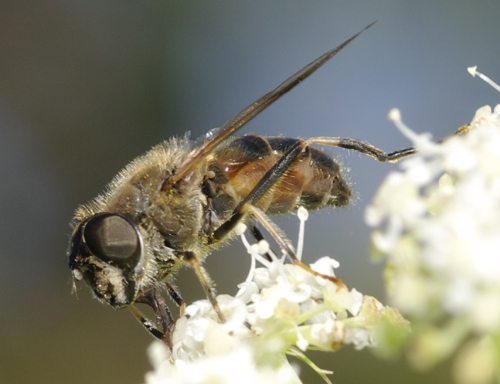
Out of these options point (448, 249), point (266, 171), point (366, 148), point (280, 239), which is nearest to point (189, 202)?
point (266, 171)

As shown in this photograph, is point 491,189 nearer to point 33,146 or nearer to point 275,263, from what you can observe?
point 275,263

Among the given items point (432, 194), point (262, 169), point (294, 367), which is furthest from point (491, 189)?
point (262, 169)

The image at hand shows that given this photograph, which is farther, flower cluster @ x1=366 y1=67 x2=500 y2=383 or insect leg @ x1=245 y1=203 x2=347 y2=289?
insect leg @ x1=245 y1=203 x2=347 y2=289

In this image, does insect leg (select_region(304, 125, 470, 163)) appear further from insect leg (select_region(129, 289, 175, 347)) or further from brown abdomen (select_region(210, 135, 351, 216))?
insect leg (select_region(129, 289, 175, 347))

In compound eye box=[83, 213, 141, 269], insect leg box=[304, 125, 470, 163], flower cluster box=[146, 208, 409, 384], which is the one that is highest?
compound eye box=[83, 213, 141, 269]

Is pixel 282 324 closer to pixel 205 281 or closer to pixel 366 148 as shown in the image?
pixel 205 281

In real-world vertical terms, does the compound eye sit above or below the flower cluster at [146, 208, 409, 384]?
above

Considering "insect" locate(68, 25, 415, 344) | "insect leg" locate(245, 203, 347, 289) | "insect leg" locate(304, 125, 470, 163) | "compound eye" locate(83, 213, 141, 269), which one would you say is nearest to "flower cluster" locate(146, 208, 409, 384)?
"insect leg" locate(245, 203, 347, 289)

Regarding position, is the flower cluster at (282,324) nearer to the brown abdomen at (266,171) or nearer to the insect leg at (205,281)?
the insect leg at (205,281)

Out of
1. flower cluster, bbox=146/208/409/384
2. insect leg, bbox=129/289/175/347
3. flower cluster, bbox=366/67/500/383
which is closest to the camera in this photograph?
flower cluster, bbox=366/67/500/383

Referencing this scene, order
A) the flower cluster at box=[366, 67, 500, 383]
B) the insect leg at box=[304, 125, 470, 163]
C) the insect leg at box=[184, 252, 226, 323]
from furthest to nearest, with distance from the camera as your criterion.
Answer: the insect leg at box=[304, 125, 470, 163]
the insect leg at box=[184, 252, 226, 323]
the flower cluster at box=[366, 67, 500, 383]
